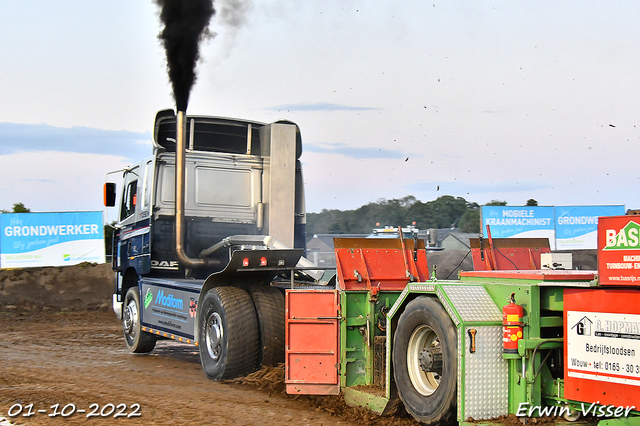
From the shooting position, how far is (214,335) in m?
9.31

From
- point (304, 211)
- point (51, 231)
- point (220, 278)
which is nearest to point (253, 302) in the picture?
point (220, 278)

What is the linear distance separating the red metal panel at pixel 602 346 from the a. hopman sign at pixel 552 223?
64.8 ft

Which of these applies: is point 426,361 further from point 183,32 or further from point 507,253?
point 183,32

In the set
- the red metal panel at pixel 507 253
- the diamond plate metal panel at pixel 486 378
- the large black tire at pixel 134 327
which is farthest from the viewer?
the large black tire at pixel 134 327

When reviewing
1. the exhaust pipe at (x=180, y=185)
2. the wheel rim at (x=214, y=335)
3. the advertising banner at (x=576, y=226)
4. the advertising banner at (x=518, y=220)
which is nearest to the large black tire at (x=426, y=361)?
the wheel rim at (x=214, y=335)

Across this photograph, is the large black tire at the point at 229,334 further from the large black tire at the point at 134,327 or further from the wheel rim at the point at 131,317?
the wheel rim at the point at 131,317

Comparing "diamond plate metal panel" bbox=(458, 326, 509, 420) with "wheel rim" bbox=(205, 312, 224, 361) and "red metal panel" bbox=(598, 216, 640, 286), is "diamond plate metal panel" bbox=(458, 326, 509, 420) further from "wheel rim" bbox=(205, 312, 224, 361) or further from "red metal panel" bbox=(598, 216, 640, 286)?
"wheel rim" bbox=(205, 312, 224, 361)

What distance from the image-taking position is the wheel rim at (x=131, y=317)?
40.9 ft

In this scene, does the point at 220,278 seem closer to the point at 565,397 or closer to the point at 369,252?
the point at 369,252

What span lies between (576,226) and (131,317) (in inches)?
696

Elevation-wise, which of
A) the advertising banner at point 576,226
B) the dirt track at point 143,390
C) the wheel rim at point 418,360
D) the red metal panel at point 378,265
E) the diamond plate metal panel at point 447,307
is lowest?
the dirt track at point 143,390

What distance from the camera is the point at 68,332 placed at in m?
15.9

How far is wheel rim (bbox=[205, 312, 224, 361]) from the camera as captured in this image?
9125mm

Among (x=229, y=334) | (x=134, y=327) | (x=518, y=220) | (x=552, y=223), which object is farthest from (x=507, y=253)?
(x=552, y=223)
